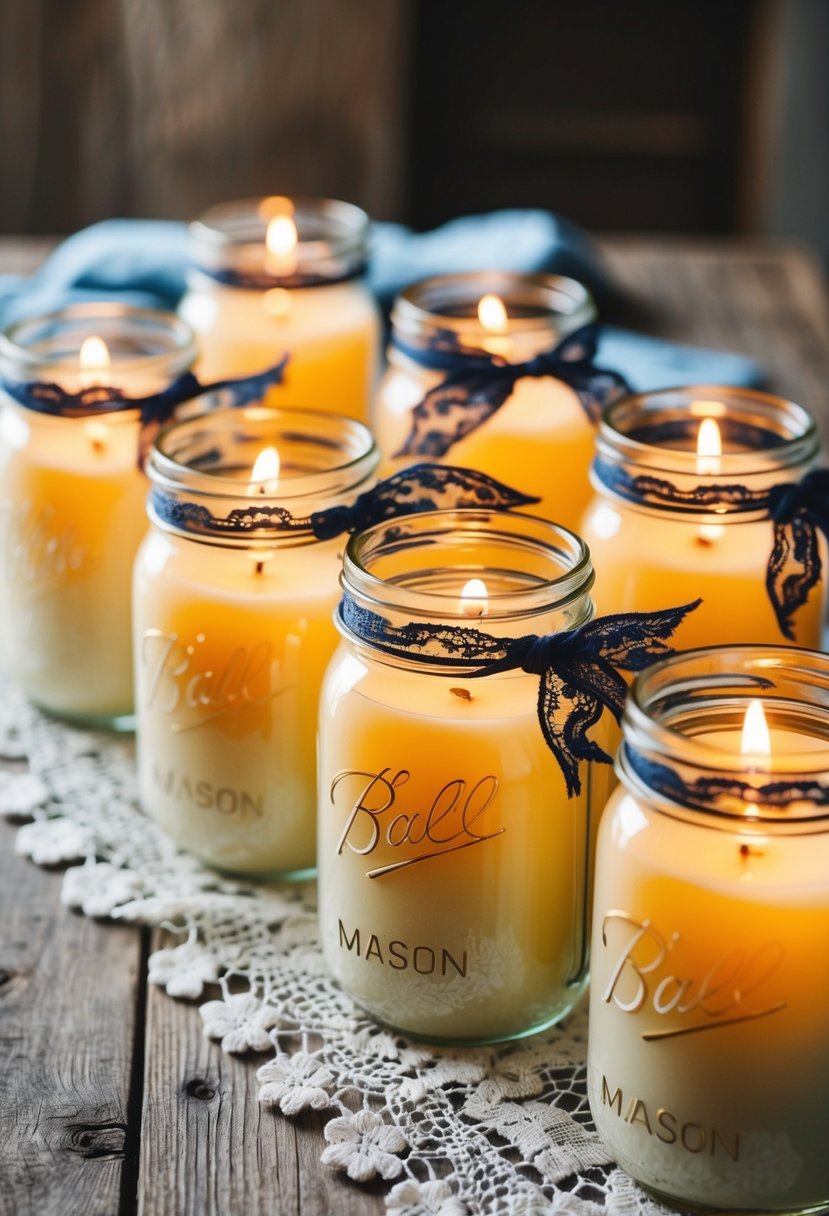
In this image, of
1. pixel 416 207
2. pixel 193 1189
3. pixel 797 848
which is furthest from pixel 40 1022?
pixel 416 207

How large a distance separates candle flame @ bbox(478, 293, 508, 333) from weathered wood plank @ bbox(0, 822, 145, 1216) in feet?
1.59

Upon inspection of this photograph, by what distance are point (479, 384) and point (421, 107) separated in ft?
7.50

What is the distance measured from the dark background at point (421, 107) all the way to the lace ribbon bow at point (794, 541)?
90.2 inches

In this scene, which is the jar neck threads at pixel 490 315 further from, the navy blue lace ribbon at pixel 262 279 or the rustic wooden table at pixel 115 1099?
the rustic wooden table at pixel 115 1099

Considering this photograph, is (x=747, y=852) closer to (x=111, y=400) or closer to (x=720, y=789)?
(x=720, y=789)

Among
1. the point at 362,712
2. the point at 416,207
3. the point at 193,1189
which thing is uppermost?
the point at 362,712

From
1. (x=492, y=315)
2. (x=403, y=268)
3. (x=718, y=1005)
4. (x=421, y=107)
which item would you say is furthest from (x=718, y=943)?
(x=421, y=107)

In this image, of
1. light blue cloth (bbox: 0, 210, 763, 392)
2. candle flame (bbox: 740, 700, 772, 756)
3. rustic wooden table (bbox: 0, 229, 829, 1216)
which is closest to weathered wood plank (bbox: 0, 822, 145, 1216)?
rustic wooden table (bbox: 0, 229, 829, 1216)

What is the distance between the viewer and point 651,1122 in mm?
692

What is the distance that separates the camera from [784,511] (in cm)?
88

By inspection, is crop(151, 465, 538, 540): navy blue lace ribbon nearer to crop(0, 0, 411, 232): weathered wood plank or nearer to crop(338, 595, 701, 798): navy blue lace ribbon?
crop(338, 595, 701, 798): navy blue lace ribbon

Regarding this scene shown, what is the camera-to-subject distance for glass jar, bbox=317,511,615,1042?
0.76 m

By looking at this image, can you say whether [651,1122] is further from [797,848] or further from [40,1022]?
[40,1022]

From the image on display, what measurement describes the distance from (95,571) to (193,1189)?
0.48m
